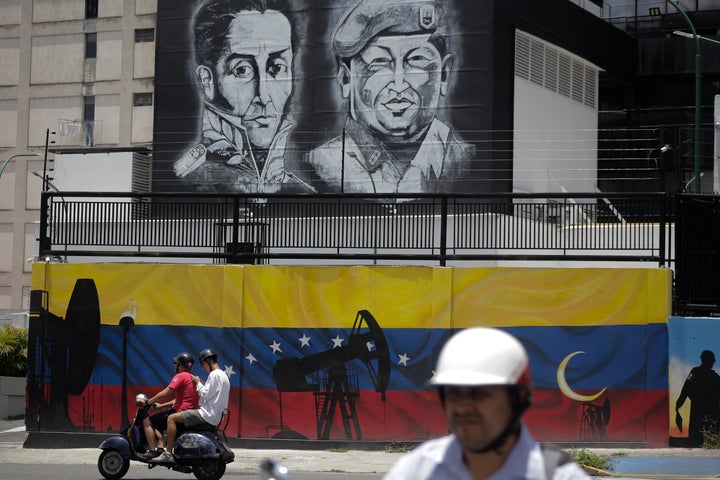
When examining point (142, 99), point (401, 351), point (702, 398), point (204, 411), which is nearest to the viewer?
point (204, 411)

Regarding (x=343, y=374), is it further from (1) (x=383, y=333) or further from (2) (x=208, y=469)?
(2) (x=208, y=469)

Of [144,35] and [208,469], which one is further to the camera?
[144,35]

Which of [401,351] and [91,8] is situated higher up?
[91,8]

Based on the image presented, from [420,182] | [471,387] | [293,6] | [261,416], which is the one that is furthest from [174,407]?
[293,6]

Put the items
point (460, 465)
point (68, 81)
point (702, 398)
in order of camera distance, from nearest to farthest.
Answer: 1. point (460, 465)
2. point (702, 398)
3. point (68, 81)

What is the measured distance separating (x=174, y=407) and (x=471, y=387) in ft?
40.0

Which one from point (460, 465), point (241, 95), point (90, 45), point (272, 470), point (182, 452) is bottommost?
point (182, 452)

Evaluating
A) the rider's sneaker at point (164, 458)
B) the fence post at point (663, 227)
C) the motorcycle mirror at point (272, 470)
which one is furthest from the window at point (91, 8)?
the motorcycle mirror at point (272, 470)

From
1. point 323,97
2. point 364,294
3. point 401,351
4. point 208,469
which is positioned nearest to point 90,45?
point 323,97

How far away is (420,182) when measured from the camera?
32.2 metres

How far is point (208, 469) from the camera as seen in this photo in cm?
1443

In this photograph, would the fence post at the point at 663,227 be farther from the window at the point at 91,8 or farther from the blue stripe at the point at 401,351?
the window at the point at 91,8

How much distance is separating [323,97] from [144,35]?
2555 cm

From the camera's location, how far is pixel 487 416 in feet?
11.0
